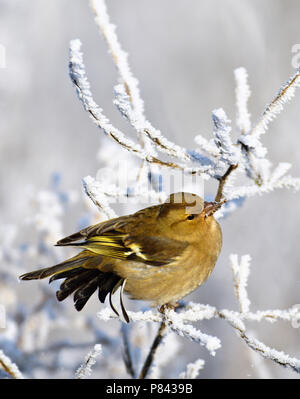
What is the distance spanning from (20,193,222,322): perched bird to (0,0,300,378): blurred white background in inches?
106

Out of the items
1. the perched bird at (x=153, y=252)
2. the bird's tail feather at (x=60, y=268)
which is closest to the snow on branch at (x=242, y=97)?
the perched bird at (x=153, y=252)

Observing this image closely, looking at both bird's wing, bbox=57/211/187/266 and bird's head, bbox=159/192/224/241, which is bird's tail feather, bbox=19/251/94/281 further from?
bird's head, bbox=159/192/224/241

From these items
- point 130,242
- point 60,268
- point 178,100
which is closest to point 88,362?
point 60,268

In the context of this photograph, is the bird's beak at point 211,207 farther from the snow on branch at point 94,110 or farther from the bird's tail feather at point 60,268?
the bird's tail feather at point 60,268

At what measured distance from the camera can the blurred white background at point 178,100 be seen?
18.2 ft

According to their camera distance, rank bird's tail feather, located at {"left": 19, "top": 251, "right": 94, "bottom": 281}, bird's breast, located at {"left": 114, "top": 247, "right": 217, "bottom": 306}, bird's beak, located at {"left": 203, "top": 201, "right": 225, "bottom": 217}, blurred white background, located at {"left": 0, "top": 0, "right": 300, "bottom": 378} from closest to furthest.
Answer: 1. bird's tail feather, located at {"left": 19, "top": 251, "right": 94, "bottom": 281}
2. bird's beak, located at {"left": 203, "top": 201, "right": 225, "bottom": 217}
3. bird's breast, located at {"left": 114, "top": 247, "right": 217, "bottom": 306}
4. blurred white background, located at {"left": 0, "top": 0, "right": 300, "bottom": 378}

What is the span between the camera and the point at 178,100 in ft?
22.4

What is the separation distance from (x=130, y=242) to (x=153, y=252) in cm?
13

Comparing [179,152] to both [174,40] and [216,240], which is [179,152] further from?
[174,40]

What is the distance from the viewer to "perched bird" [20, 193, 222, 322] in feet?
7.92

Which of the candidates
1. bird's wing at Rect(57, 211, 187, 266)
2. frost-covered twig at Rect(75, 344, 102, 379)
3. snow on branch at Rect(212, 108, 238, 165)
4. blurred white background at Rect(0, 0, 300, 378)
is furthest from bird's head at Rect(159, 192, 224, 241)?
blurred white background at Rect(0, 0, 300, 378)

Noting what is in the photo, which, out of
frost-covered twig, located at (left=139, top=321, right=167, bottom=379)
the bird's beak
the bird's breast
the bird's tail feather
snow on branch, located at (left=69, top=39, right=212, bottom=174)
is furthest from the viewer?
the bird's breast

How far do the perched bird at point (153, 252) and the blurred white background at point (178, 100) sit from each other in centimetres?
268
